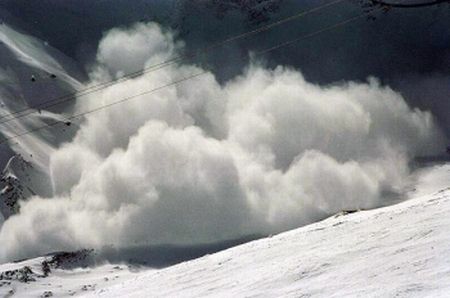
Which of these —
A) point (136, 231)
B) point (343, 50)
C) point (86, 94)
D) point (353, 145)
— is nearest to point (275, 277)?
Result: point (136, 231)

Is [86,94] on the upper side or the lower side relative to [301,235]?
upper

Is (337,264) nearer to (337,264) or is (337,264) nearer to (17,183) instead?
(337,264)

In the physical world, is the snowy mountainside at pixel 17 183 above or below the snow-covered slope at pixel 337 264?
above

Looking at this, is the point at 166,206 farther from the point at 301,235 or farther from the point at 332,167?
the point at 301,235

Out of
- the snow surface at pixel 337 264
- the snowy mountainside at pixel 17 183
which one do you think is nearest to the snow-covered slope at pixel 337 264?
the snow surface at pixel 337 264

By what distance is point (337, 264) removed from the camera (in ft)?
69.1

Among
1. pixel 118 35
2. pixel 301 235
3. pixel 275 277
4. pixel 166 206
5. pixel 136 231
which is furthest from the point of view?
pixel 118 35

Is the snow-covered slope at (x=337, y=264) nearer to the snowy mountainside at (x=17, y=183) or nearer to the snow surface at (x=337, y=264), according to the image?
the snow surface at (x=337, y=264)

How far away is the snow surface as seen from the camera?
17906 millimetres

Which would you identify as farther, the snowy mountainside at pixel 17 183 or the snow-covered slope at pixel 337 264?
the snowy mountainside at pixel 17 183

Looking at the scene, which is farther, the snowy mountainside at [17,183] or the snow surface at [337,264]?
the snowy mountainside at [17,183]

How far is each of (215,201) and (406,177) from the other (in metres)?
16.7

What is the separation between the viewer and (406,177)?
5362 centimetres

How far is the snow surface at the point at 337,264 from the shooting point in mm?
17906
